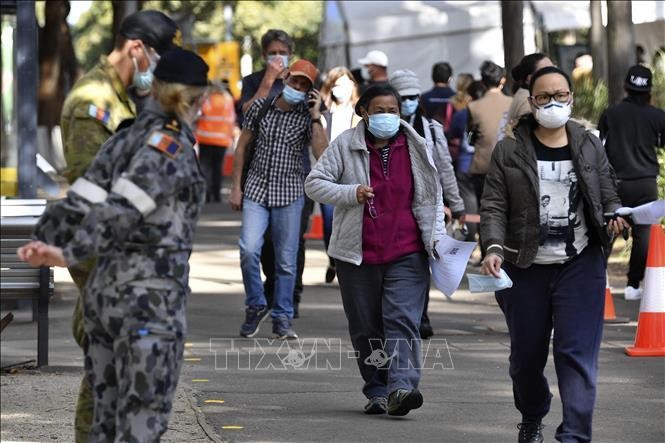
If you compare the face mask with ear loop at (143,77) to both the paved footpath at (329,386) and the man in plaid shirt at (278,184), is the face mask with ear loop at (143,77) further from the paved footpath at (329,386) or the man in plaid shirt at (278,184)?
the man in plaid shirt at (278,184)

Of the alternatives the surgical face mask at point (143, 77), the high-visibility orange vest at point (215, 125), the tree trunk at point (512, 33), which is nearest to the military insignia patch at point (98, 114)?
the surgical face mask at point (143, 77)

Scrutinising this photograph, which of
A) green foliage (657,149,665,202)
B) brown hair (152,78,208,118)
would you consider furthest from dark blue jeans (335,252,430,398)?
green foliage (657,149,665,202)

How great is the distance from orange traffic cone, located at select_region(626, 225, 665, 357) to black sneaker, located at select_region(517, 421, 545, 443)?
2.93 meters

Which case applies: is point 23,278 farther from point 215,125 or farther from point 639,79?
point 215,125

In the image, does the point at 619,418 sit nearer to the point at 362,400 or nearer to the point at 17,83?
the point at 362,400

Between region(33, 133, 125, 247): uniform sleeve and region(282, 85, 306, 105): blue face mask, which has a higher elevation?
region(282, 85, 306, 105): blue face mask

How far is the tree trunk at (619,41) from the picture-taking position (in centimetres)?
1702

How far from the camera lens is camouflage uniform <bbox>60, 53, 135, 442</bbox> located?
6.08 metres

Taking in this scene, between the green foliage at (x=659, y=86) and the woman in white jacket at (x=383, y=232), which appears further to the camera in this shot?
the green foliage at (x=659, y=86)

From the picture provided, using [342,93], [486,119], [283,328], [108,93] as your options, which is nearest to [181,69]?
[108,93]

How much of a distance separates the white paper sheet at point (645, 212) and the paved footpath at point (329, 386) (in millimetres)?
1071

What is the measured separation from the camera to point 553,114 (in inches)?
259

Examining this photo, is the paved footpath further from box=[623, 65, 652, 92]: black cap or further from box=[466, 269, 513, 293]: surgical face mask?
box=[623, 65, 652, 92]: black cap

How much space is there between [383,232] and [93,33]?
7201cm
